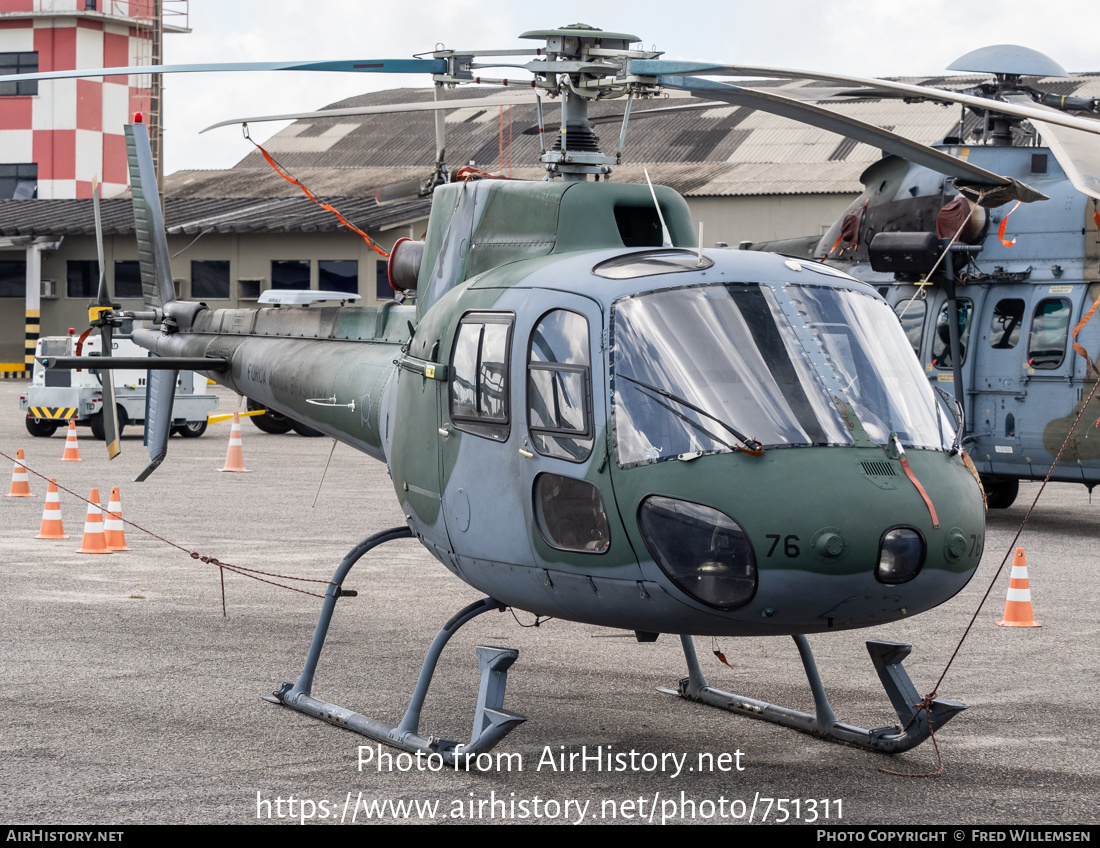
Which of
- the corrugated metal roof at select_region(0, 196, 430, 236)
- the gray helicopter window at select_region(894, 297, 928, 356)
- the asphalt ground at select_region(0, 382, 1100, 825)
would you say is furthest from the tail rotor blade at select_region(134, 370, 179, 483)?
the corrugated metal roof at select_region(0, 196, 430, 236)

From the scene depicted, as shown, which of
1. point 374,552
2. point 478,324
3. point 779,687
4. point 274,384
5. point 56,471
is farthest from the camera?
point 56,471

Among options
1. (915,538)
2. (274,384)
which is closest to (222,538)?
(274,384)

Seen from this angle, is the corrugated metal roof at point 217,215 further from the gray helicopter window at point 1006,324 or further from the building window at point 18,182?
→ the gray helicopter window at point 1006,324

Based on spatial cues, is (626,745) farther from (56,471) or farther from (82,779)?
(56,471)

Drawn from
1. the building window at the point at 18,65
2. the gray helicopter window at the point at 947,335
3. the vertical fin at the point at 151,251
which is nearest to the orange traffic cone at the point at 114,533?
the vertical fin at the point at 151,251

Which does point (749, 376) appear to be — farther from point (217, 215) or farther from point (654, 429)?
point (217, 215)

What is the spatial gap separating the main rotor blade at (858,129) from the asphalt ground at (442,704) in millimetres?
2442

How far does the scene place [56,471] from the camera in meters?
17.1

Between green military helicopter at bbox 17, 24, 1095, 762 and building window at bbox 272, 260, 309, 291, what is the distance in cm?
2891

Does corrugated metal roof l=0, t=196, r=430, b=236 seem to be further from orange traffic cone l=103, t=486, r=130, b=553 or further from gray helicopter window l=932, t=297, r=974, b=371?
orange traffic cone l=103, t=486, r=130, b=553

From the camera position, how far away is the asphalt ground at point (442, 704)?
548 cm

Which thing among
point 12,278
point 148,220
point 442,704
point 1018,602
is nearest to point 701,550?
point 442,704

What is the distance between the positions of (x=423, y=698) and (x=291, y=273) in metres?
30.3

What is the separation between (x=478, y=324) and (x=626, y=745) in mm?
1996
